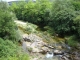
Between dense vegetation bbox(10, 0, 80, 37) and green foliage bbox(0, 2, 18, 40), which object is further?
dense vegetation bbox(10, 0, 80, 37)

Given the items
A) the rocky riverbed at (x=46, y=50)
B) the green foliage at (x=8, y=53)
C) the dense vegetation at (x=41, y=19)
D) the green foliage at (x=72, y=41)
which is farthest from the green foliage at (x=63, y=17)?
the green foliage at (x=8, y=53)

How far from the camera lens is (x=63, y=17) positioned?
30.6 meters

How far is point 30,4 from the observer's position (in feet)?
136

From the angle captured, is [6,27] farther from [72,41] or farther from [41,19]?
[41,19]

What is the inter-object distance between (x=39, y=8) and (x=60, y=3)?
23.4 feet

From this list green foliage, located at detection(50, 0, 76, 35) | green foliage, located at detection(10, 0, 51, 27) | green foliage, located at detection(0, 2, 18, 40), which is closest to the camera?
green foliage, located at detection(0, 2, 18, 40)

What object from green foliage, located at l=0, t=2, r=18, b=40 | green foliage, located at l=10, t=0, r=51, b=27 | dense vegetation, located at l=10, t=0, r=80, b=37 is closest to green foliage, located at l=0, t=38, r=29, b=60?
green foliage, located at l=0, t=2, r=18, b=40

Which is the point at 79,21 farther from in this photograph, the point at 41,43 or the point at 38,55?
the point at 38,55

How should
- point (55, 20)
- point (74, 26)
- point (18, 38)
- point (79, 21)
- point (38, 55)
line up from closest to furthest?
point (38, 55) < point (18, 38) < point (79, 21) < point (74, 26) < point (55, 20)

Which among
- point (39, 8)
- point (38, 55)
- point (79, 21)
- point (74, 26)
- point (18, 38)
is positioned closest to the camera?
point (38, 55)

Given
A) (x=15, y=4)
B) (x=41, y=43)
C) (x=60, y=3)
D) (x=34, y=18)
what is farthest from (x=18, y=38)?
(x=15, y=4)

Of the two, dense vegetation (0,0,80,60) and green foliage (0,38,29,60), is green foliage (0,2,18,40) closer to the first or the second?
dense vegetation (0,0,80,60)

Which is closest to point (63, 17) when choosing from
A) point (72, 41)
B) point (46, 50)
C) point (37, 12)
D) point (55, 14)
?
point (55, 14)

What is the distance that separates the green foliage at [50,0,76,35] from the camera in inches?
1181
